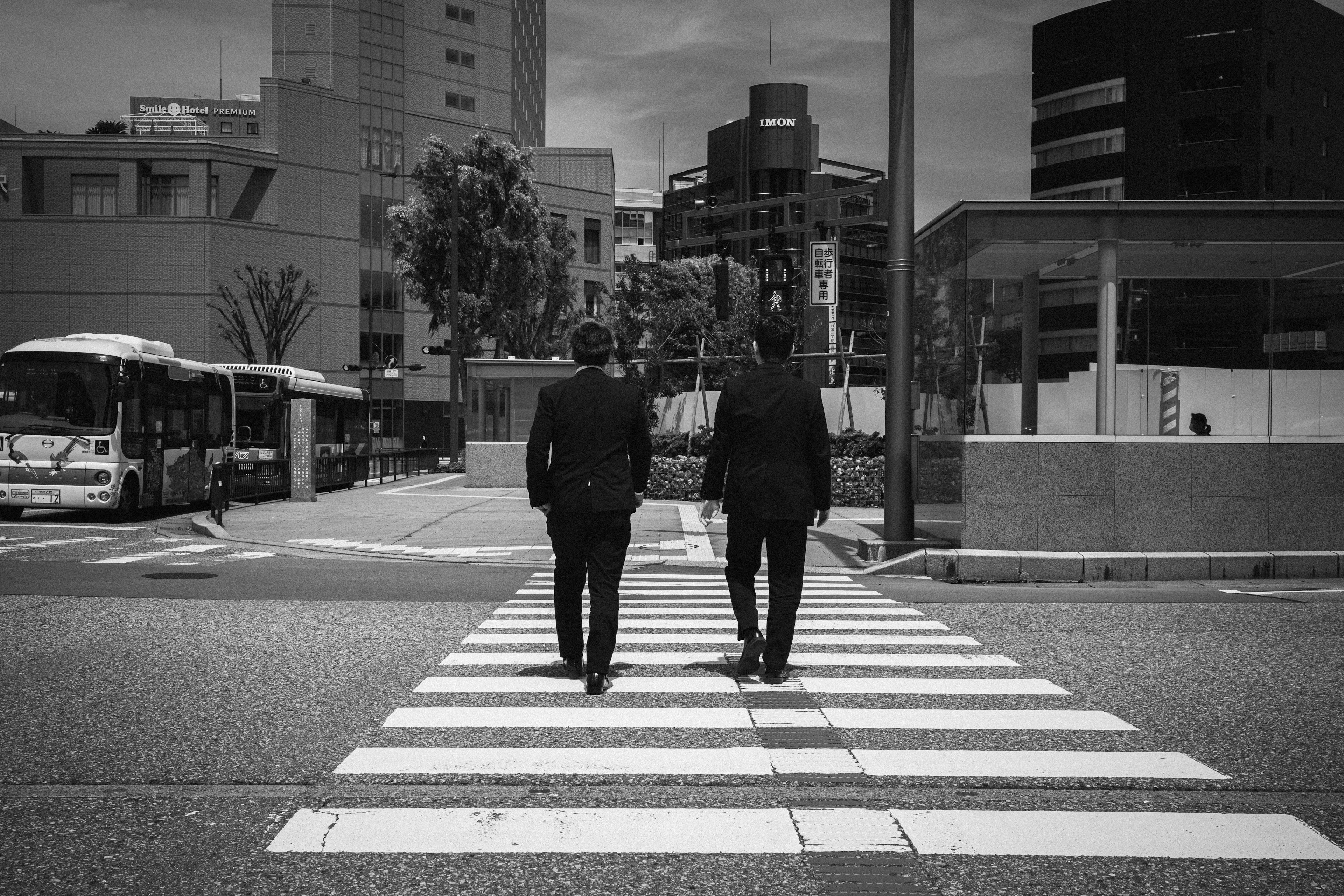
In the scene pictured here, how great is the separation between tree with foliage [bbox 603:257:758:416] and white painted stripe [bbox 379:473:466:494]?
258 inches

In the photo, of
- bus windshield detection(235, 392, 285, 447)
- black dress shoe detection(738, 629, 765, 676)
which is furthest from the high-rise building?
black dress shoe detection(738, 629, 765, 676)

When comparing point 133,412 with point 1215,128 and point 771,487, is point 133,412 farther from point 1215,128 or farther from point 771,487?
point 1215,128

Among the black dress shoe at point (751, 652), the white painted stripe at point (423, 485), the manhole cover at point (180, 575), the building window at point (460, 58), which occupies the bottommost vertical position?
the white painted stripe at point (423, 485)

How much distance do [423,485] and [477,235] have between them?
1461cm

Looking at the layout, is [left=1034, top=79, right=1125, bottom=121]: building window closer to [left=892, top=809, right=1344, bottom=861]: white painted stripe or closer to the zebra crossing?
the zebra crossing

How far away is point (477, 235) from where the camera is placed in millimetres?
43500

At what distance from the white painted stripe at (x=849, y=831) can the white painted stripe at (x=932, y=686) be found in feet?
6.93

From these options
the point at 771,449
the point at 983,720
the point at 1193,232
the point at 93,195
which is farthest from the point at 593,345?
the point at 93,195

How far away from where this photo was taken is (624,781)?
4.61m

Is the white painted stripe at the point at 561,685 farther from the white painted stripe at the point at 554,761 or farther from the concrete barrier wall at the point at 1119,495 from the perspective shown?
the concrete barrier wall at the point at 1119,495

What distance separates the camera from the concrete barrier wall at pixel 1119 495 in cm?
1243

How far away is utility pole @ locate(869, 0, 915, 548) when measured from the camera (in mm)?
13180

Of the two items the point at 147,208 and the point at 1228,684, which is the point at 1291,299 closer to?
the point at 1228,684

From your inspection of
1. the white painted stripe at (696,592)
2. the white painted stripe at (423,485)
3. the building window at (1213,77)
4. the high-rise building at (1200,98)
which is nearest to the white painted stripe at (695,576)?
the white painted stripe at (696,592)
